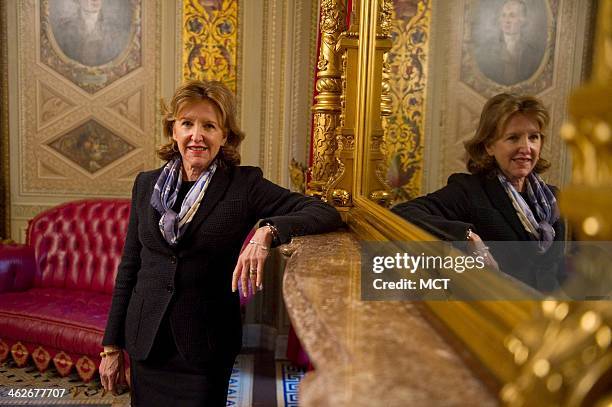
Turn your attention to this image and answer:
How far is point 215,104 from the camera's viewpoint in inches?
70.5

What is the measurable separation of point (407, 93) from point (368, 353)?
85 cm

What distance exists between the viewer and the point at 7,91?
152 inches

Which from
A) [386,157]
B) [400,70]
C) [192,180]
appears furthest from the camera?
[192,180]

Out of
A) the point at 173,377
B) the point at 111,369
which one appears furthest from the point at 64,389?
the point at 173,377

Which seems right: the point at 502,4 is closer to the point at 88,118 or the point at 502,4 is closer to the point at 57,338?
the point at 57,338

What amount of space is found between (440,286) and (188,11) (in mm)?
3382

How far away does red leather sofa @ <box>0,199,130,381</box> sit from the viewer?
2916 millimetres

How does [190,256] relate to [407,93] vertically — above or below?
below

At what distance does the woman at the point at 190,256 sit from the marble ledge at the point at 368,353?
63cm

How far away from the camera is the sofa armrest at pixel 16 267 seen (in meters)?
3.32

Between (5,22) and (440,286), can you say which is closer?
(440,286)

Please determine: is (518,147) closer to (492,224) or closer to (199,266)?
(492,224)

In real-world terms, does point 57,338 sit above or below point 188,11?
below

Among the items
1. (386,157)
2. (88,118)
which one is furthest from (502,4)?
(88,118)
